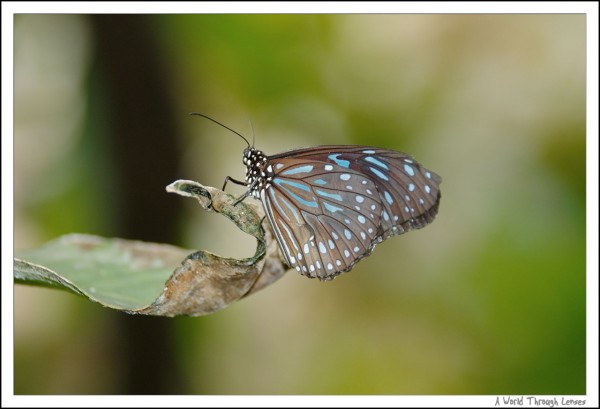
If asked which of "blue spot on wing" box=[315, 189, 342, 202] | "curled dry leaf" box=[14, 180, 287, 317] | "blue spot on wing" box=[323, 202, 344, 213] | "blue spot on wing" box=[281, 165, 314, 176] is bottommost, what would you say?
"curled dry leaf" box=[14, 180, 287, 317]

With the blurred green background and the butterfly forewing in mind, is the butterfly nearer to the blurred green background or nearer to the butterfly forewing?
the butterfly forewing

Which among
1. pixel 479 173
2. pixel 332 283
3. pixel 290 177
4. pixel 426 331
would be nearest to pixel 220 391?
pixel 332 283

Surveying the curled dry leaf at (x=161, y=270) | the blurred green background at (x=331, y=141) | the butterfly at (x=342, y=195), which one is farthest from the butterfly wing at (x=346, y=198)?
the blurred green background at (x=331, y=141)

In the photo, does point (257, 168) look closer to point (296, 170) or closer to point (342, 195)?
point (296, 170)

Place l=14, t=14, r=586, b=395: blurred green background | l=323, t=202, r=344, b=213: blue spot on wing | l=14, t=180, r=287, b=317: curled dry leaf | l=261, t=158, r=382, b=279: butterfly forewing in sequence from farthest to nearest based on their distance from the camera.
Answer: l=14, t=14, r=586, b=395: blurred green background → l=323, t=202, r=344, b=213: blue spot on wing → l=261, t=158, r=382, b=279: butterfly forewing → l=14, t=180, r=287, b=317: curled dry leaf

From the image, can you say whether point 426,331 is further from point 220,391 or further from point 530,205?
point 220,391

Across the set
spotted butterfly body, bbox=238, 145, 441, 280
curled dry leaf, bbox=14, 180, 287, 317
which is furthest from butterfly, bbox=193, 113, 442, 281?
curled dry leaf, bbox=14, 180, 287, 317
